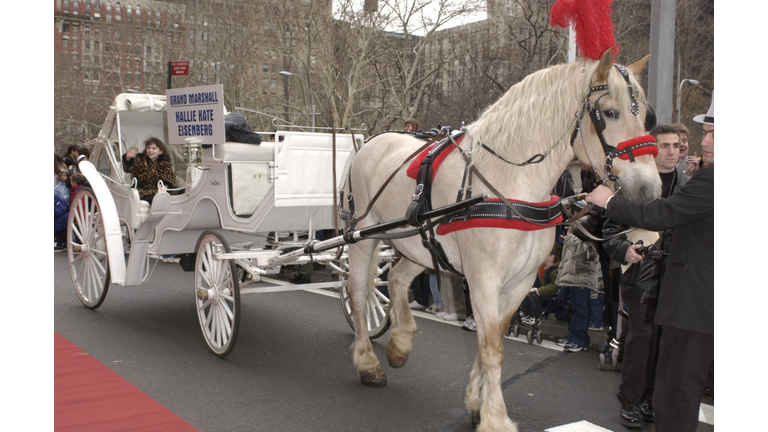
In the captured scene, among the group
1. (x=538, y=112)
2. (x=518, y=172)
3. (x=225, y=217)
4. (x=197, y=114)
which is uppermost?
(x=197, y=114)

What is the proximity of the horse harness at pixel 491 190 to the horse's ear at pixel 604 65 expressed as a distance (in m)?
0.04

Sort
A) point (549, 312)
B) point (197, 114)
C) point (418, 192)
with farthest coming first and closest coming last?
point (549, 312) → point (197, 114) → point (418, 192)

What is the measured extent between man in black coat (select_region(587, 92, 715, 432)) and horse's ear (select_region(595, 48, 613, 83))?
0.51m

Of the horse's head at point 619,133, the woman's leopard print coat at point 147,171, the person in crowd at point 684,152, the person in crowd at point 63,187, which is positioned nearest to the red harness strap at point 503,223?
the horse's head at point 619,133

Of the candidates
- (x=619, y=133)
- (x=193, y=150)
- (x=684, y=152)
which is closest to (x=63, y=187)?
(x=193, y=150)

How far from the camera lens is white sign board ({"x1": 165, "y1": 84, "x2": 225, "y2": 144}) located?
203 inches

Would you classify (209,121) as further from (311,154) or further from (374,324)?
(374,324)

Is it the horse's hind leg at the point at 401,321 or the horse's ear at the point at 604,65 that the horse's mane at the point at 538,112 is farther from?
the horse's hind leg at the point at 401,321

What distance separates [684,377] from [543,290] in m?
2.90

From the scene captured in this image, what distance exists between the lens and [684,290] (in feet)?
9.33

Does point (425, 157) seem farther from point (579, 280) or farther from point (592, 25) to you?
point (579, 280)

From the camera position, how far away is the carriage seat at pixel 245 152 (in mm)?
5359

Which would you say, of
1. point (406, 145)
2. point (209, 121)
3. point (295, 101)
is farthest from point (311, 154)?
point (295, 101)

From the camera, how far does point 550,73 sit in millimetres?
3158
